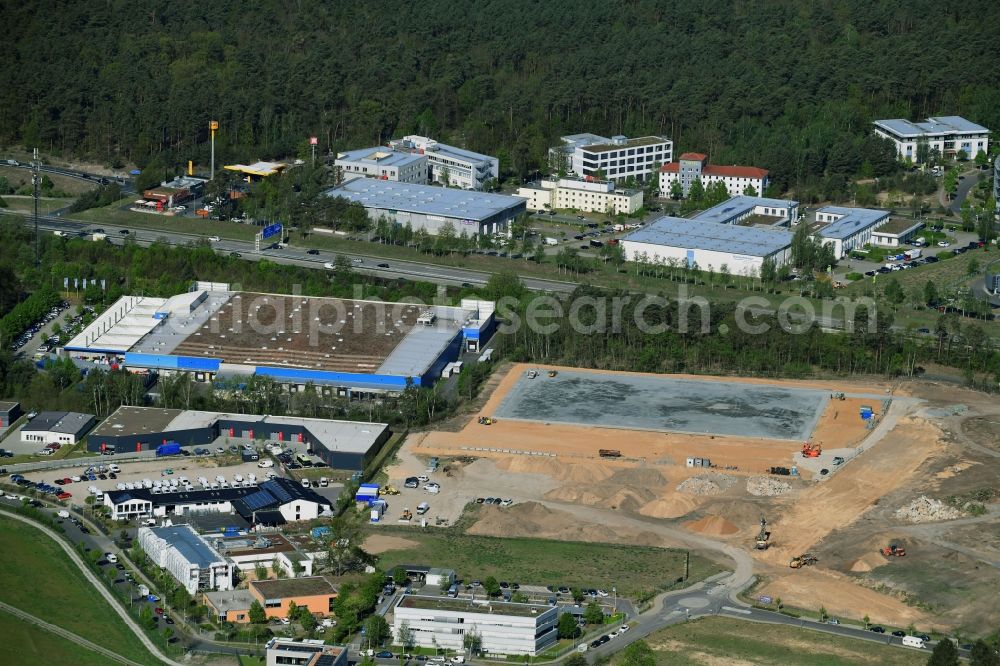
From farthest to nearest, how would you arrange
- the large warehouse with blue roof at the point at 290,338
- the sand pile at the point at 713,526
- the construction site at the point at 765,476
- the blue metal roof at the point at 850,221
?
the blue metal roof at the point at 850,221
the large warehouse with blue roof at the point at 290,338
the sand pile at the point at 713,526
the construction site at the point at 765,476

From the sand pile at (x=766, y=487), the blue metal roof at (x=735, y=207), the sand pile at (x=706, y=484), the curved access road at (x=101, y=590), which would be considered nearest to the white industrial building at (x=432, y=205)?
the blue metal roof at (x=735, y=207)

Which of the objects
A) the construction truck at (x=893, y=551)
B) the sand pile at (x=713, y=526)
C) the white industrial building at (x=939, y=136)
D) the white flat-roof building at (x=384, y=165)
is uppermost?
the white industrial building at (x=939, y=136)

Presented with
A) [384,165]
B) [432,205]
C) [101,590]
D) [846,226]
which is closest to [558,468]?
[101,590]

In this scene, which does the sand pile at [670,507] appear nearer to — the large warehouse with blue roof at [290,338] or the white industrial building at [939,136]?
the large warehouse with blue roof at [290,338]

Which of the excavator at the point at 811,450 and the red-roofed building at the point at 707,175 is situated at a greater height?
the red-roofed building at the point at 707,175

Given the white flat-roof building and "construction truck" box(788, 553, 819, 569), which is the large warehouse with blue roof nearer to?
"construction truck" box(788, 553, 819, 569)

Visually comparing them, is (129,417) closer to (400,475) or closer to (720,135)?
(400,475)

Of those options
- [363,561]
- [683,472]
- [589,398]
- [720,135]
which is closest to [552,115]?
[720,135]
